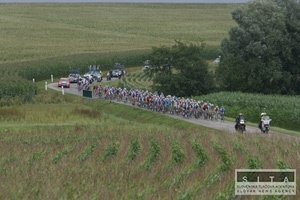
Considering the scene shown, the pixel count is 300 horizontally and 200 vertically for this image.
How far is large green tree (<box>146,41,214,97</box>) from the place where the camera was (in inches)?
2904

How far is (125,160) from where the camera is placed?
32.1 metres

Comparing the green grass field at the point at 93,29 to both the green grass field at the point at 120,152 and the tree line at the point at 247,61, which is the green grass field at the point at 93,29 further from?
the green grass field at the point at 120,152

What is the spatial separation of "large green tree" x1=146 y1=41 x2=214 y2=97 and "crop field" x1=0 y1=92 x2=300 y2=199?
79.1ft

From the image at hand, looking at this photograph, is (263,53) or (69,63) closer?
(263,53)

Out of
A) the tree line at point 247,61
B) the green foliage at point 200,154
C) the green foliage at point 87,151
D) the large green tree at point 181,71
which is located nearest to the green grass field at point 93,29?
the large green tree at point 181,71

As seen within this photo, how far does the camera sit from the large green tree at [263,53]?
76.8 metres

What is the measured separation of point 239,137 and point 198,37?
351ft

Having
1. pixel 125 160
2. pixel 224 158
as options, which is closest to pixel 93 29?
pixel 125 160

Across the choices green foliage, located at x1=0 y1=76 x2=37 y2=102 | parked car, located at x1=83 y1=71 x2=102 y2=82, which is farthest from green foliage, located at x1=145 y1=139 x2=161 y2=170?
parked car, located at x1=83 y1=71 x2=102 y2=82

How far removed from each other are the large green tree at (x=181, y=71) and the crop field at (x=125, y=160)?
24098 millimetres

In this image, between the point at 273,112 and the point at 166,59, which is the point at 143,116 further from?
the point at 166,59
